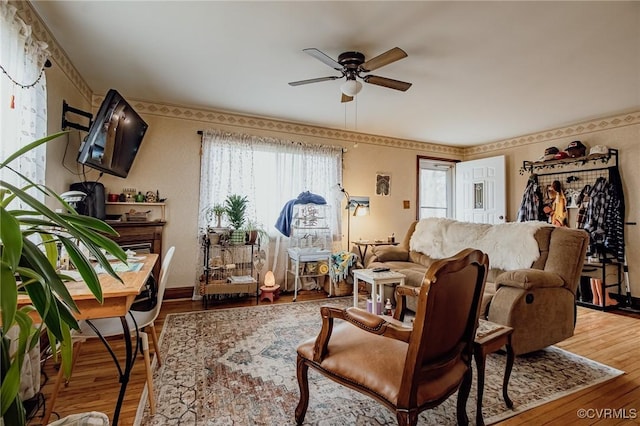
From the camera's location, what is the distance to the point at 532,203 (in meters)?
4.77

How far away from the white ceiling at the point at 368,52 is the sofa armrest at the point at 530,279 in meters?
1.78

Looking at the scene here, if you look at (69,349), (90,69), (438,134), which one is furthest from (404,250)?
(90,69)

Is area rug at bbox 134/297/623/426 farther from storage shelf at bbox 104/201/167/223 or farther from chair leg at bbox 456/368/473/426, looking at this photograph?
storage shelf at bbox 104/201/167/223

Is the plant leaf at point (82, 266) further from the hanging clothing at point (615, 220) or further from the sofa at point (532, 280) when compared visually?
the hanging clothing at point (615, 220)

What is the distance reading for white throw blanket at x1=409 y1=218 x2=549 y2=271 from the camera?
2.83 metres

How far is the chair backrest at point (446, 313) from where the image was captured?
1.16m

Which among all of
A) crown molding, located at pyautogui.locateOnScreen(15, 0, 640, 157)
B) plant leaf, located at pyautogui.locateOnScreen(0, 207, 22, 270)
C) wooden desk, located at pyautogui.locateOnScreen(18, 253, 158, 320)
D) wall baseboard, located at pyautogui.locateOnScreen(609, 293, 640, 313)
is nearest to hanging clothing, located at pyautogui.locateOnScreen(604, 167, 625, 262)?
wall baseboard, located at pyautogui.locateOnScreen(609, 293, 640, 313)

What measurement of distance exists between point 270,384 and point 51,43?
3034mm

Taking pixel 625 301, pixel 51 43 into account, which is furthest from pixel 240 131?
pixel 625 301

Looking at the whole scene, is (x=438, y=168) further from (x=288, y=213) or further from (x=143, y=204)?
(x=143, y=204)

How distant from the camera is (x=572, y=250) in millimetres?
2541

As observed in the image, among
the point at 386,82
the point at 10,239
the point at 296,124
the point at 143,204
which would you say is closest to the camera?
the point at 10,239

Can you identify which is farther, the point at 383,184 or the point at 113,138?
the point at 383,184

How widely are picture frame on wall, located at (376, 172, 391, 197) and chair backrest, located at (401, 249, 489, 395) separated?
3.94 metres
